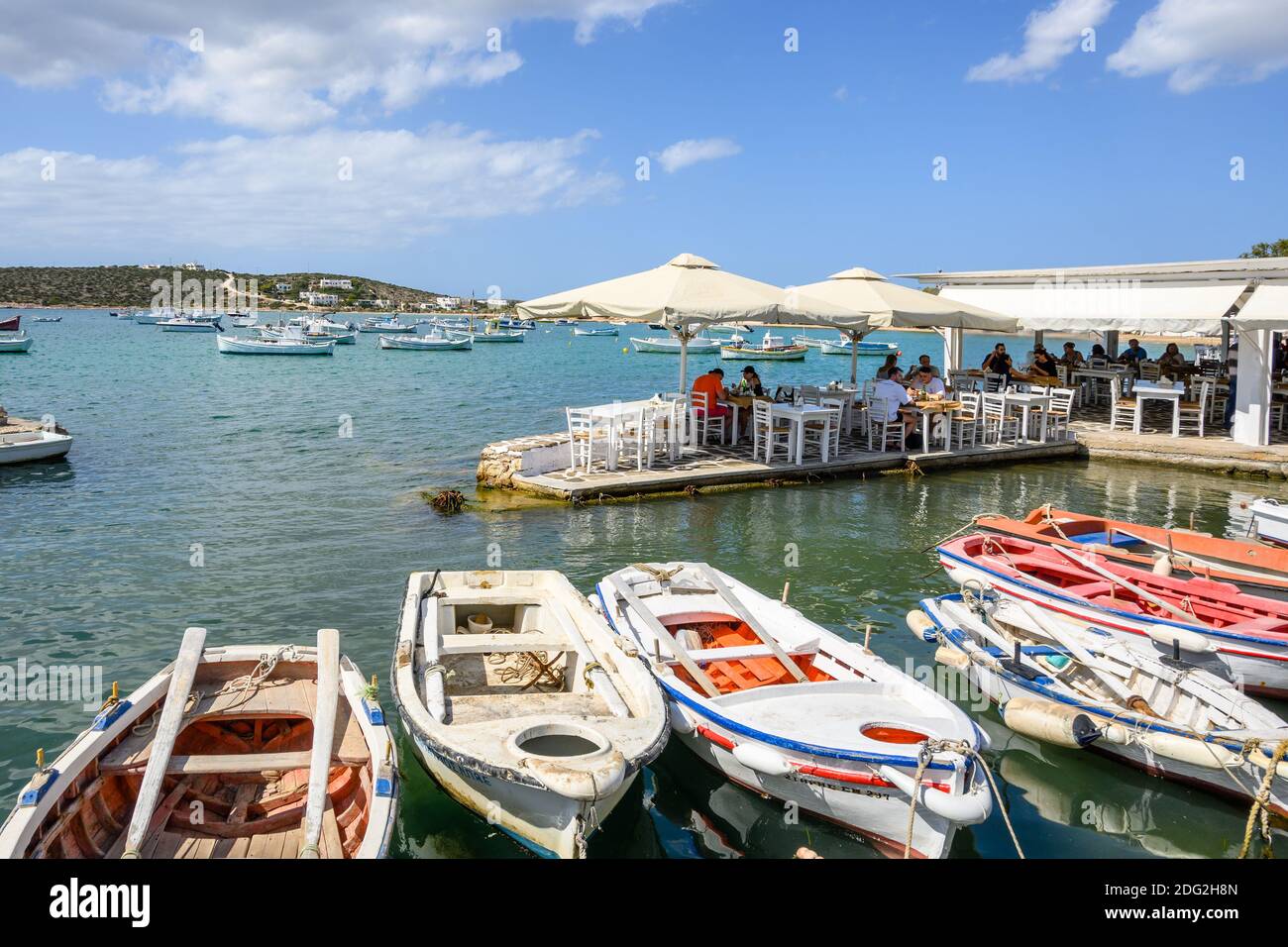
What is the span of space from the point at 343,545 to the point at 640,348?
72.9m

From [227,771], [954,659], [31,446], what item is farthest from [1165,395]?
[31,446]

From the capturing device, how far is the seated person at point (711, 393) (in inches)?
674

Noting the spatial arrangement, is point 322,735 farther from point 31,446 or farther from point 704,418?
point 31,446

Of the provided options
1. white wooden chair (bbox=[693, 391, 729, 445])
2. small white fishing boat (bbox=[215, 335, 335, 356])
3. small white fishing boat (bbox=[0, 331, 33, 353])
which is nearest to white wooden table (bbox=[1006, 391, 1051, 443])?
white wooden chair (bbox=[693, 391, 729, 445])

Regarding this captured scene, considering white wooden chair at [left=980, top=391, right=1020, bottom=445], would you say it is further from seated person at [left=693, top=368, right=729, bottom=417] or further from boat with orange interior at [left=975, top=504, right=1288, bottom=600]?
boat with orange interior at [left=975, top=504, right=1288, bottom=600]

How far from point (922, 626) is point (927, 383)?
11.0m

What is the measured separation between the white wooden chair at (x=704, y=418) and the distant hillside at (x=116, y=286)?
140 m

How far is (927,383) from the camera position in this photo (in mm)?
18859

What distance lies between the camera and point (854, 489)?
15945mm

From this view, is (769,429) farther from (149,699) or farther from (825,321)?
(149,699)

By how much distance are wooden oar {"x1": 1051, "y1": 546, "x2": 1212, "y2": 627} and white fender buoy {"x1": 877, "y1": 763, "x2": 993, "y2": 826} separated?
12.8 feet

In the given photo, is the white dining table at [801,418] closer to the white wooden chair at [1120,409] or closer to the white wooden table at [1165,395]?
the white wooden table at [1165,395]

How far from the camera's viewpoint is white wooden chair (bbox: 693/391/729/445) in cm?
1711

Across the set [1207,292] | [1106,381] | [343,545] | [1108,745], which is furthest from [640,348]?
[1108,745]
